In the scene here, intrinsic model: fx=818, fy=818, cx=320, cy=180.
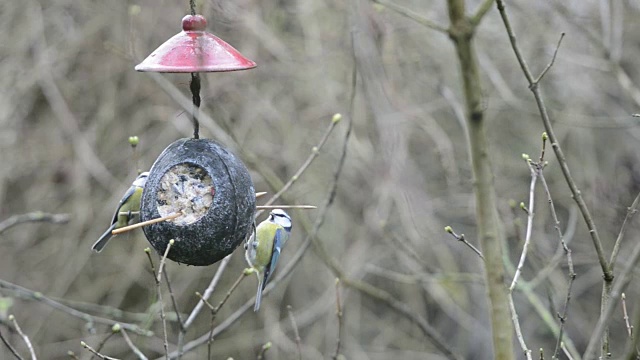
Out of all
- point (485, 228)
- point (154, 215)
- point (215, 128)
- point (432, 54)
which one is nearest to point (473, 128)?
point (485, 228)

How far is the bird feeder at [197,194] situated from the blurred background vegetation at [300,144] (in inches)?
125

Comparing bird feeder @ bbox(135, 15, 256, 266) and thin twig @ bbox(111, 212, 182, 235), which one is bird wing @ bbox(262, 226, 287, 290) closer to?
bird feeder @ bbox(135, 15, 256, 266)

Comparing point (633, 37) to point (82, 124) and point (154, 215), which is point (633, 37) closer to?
point (82, 124)

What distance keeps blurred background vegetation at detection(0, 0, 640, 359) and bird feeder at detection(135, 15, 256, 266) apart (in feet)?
10.4

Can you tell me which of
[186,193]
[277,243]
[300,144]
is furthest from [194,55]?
[300,144]

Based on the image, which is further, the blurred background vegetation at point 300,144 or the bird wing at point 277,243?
the blurred background vegetation at point 300,144

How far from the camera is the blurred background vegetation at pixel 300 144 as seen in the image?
6.14 meters

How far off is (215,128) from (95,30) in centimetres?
230

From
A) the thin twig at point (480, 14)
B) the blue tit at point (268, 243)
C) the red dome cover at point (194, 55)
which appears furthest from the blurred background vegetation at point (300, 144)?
the thin twig at point (480, 14)

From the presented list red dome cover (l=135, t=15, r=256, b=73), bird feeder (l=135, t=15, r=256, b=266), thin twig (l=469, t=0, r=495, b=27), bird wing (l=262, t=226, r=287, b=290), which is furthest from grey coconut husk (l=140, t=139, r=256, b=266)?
thin twig (l=469, t=0, r=495, b=27)

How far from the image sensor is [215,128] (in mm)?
4543

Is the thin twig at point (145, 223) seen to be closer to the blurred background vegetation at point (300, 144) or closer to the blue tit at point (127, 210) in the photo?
the blue tit at point (127, 210)

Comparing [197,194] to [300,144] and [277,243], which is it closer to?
[277,243]

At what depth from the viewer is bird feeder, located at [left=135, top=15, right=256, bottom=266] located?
2.42 metres
